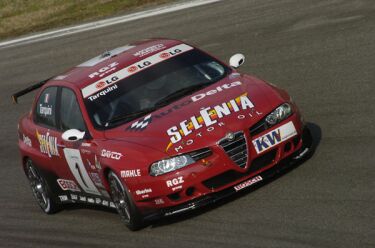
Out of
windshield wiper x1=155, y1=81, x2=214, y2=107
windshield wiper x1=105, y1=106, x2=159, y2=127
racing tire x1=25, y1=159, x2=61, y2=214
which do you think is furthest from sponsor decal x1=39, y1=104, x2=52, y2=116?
windshield wiper x1=155, y1=81, x2=214, y2=107

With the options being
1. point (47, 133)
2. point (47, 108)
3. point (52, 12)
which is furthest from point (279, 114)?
point (52, 12)

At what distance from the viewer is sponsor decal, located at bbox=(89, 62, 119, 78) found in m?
9.95

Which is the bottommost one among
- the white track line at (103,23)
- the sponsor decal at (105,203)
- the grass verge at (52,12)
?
the grass verge at (52,12)

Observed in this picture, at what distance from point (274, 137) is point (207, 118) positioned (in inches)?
24.7

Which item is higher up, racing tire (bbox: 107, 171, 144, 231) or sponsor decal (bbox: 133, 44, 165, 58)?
sponsor decal (bbox: 133, 44, 165, 58)

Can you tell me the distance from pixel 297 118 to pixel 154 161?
1.49 metres

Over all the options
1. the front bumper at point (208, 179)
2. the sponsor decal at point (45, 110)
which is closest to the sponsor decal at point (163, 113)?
the front bumper at point (208, 179)

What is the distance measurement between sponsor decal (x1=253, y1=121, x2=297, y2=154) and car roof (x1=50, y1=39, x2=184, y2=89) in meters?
2.01

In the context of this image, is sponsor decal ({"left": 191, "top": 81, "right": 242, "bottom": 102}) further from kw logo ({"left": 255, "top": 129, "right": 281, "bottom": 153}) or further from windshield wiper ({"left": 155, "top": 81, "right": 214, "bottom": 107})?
kw logo ({"left": 255, "top": 129, "right": 281, "bottom": 153})

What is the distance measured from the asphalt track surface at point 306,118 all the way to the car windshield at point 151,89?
1082mm

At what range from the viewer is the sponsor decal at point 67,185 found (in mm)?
10107

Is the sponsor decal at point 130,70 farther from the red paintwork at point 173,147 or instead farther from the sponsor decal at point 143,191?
the sponsor decal at point 143,191

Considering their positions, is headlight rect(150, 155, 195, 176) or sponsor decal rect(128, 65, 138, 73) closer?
headlight rect(150, 155, 195, 176)

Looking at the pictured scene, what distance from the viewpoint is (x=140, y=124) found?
898 centimetres
